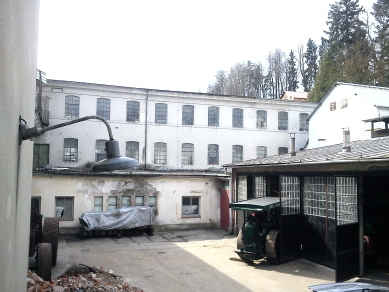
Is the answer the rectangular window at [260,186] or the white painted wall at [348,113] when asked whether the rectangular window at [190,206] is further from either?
the white painted wall at [348,113]

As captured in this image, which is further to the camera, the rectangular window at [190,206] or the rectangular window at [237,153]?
the rectangular window at [237,153]

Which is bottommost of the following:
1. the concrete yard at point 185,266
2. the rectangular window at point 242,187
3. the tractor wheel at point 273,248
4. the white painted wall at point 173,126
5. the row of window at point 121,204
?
the concrete yard at point 185,266

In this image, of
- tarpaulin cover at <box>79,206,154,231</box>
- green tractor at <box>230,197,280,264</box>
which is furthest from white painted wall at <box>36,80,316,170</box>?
green tractor at <box>230,197,280,264</box>

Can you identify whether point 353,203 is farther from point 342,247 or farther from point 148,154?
point 148,154

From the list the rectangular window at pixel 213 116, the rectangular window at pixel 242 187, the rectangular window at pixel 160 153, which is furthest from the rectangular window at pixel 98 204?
the rectangular window at pixel 213 116

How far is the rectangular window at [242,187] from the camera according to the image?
63.0 ft

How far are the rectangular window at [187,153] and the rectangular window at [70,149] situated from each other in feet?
26.7

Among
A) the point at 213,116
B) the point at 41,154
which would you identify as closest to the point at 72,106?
the point at 41,154

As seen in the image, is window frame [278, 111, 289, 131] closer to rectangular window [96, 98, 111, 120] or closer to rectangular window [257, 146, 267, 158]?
rectangular window [257, 146, 267, 158]

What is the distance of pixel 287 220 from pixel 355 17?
38827mm

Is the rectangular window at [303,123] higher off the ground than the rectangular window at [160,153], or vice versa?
the rectangular window at [303,123]

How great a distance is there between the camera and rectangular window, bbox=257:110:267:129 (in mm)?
30641

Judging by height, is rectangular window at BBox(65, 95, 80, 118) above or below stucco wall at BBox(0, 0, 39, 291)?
above

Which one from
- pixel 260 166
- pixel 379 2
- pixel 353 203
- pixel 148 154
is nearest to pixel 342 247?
pixel 353 203
